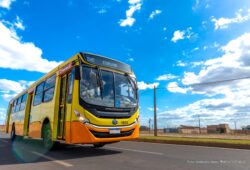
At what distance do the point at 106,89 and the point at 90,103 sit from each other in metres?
0.91

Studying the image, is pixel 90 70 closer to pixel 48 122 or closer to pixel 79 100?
pixel 79 100

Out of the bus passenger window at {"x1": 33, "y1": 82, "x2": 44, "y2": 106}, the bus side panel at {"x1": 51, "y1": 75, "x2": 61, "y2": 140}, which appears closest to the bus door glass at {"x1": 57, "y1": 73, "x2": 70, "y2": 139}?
the bus side panel at {"x1": 51, "y1": 75, "x2": 61, "y2": 140}

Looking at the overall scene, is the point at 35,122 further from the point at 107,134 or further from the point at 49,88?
the point at 107,134

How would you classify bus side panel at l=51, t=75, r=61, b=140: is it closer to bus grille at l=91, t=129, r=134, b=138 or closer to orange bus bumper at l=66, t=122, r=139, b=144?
orange bus bumper at l=66, t=122, r=139, b=144

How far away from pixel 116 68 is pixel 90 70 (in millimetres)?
1257

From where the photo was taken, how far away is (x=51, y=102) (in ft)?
33.1

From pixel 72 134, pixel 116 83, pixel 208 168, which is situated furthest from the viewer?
pixel 116 83

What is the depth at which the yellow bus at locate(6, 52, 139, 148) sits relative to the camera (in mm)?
7918

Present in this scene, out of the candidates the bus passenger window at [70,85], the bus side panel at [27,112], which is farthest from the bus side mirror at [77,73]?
the bus side panel at [27,112]

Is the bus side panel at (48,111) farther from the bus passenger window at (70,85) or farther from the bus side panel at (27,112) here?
the bus side panel at (27,112)

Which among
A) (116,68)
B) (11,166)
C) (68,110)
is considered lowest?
(11,166)

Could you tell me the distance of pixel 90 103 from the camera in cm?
800

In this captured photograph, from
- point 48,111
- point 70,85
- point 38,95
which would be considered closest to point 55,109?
point 48,111

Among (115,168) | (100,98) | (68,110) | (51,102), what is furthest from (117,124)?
(51,102)
